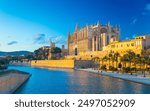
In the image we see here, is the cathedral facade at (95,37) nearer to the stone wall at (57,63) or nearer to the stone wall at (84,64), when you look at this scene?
the stone wall at (57,63)

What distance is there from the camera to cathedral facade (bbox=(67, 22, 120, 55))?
82200mm

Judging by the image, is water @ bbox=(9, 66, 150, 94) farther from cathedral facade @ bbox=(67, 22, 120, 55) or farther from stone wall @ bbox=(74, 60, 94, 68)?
cathedral facade @ bbox=(67, 22, 120, 55)

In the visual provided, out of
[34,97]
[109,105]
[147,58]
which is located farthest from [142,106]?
[147,58]

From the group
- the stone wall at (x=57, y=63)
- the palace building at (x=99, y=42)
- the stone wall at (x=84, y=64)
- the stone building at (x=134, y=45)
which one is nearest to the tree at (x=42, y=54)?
the stone wall at (x=57, y=63)

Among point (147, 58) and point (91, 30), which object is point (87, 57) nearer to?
point (91, 30)

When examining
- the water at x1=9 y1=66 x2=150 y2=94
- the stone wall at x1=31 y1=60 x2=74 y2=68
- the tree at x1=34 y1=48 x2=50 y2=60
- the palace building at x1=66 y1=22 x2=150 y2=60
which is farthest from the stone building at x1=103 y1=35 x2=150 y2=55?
the tree at x1=34 y1=48 x2=50 y2=60

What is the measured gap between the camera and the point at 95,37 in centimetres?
8781

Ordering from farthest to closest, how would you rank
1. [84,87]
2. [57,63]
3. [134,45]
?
[57,63], [134,45], [84,87]

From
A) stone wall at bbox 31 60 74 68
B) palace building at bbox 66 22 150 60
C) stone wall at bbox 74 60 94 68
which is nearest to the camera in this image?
palace building at bbox 66 22 150 60

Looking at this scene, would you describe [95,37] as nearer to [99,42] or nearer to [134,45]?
[99,42]

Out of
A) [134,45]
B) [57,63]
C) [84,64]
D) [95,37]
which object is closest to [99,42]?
[95,37]

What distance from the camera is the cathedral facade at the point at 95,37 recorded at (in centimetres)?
8220

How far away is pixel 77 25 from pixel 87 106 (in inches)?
3868

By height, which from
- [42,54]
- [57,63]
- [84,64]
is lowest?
[84,64]
